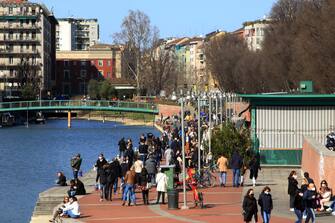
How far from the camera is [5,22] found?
180 metres

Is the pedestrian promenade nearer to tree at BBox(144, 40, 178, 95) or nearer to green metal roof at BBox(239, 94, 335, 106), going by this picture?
green metal roof at BBox(239, 94, 335, 106)

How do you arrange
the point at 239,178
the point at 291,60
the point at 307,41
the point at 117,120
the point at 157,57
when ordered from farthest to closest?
1. the point at 157,57
2. the point at 117,120
3. the point at 291,60
4. the point at 307,41
5. the point at 239,178

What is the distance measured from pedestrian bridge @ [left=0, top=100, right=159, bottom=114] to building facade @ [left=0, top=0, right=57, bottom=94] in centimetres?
3542

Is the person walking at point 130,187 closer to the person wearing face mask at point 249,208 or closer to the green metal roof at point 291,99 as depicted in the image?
the person wearing face mask at point 249,208

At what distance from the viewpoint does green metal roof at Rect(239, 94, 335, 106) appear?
48875mm

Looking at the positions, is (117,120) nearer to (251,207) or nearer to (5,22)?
(5,22)

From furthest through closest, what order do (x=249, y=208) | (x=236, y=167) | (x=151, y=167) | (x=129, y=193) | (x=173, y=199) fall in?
(x=236, y=167) → (x=151, y=167) → (x=129, y=193) → (x=173, y=199) → (x=249, y=208)

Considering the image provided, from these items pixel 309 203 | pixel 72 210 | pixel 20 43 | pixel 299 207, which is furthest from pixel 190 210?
pixel 20 43

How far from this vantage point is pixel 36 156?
83688 mm

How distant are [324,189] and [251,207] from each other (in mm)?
4041

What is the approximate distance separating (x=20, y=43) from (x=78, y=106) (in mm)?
52256

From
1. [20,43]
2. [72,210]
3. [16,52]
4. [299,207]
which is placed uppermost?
[20,43]

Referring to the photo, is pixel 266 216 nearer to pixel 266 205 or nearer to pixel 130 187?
pixel 266 205

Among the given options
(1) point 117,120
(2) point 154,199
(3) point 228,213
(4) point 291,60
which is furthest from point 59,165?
(1) point 117,120
